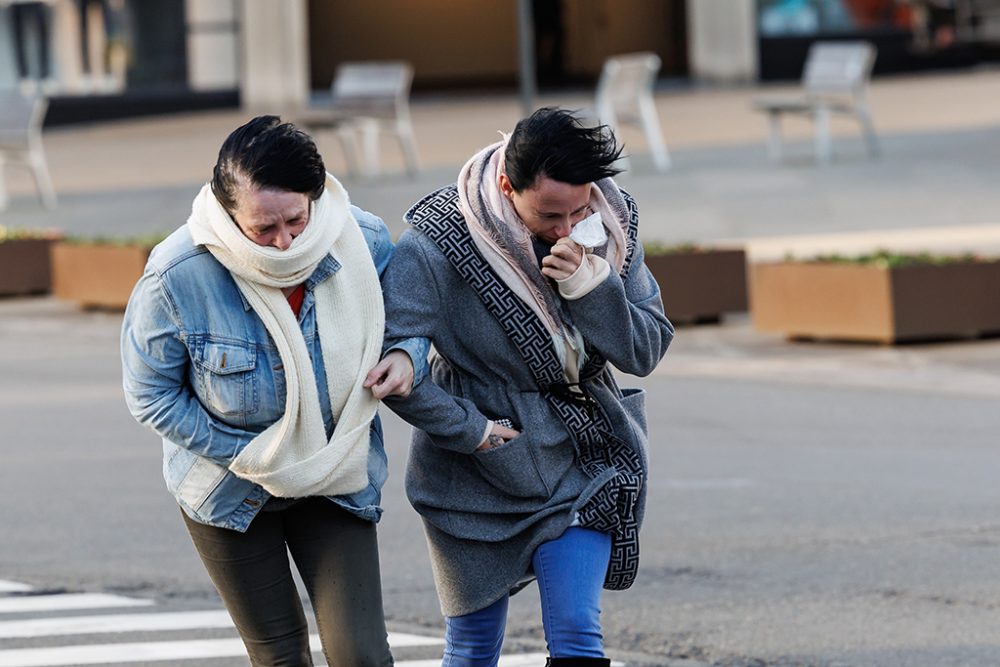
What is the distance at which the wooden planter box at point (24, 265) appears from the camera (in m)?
16.8

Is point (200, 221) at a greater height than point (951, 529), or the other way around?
point (200, 221)

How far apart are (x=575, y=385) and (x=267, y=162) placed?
86cm

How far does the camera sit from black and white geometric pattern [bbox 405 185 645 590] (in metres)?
4.25

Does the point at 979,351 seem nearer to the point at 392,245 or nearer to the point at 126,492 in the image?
the point at 126,492

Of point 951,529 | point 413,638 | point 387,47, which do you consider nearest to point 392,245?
point 413,638

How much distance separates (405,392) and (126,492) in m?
5.10

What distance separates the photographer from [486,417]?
14.1 feet

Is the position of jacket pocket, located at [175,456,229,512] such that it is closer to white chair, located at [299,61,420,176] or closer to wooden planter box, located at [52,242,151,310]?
wooden planter box, located at [52,242,151,310]

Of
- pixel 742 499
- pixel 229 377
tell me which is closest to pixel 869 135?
pixel 742 499

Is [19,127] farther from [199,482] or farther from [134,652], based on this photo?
[199,482]

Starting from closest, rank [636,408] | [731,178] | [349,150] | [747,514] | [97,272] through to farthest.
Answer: [636,408]
[747,514]
[97,272]
[731,178]
[349,150]

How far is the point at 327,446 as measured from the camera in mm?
4168

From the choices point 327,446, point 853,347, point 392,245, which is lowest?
point 853,347

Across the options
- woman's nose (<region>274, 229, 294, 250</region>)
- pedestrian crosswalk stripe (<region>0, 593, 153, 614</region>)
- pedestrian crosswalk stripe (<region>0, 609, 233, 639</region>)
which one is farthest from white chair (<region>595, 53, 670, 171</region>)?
woman's nose (<region>274, 229, 294, 250</region>)
